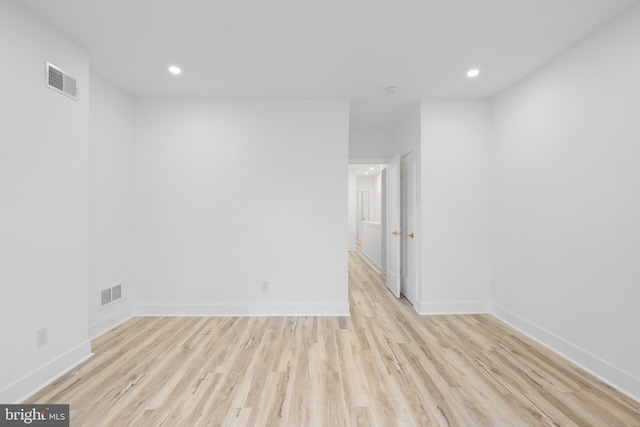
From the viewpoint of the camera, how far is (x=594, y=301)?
2.31 meters

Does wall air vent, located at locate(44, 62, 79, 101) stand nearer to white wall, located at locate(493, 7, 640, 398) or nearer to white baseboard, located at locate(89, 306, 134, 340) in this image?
white baseboard, located at locate(89, 306, 134, 340)

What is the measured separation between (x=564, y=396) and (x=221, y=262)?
11.5 ft

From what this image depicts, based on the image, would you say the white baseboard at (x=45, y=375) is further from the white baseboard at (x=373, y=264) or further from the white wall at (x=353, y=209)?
the white wall at (x=353, y=209)

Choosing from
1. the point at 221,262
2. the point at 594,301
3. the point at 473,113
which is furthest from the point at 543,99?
the point at 221,262

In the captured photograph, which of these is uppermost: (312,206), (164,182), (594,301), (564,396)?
(164,182)

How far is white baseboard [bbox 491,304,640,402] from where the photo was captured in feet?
6.63

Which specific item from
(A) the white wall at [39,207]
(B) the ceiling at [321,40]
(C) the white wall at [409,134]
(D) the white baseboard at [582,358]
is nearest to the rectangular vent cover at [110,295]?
(A) the white wall at [39,207]

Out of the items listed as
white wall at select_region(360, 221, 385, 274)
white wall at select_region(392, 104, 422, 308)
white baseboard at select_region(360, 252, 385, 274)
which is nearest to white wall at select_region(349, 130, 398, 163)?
white wall at select_region(392, 104, 422, 308)

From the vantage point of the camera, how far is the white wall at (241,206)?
3.56 metres

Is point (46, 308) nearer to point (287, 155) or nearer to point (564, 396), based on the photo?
point (287, 155)

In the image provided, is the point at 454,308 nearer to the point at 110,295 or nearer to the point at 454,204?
the point at 454,204

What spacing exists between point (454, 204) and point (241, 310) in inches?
123

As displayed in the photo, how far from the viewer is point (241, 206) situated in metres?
3.61

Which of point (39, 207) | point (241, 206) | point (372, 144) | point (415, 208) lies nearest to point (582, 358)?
point (415, 208)
